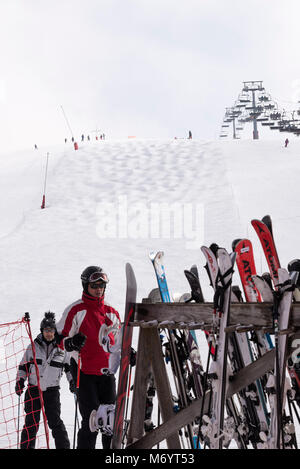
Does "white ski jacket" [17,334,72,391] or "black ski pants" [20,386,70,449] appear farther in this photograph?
"white ski jacket" [17,334,72,391]

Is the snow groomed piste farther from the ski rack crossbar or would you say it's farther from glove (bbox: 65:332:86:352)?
glove (bbox: 65:332:86:352)

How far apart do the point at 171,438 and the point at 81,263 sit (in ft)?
45.9

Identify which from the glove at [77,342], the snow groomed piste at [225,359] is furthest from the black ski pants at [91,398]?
the snow groomed piste at [225,359]

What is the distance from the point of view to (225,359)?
4.06m

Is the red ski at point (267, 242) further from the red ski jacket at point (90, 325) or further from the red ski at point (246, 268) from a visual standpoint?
the red ski jacket at point (90, 325)

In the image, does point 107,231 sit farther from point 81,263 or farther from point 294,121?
point 294,121

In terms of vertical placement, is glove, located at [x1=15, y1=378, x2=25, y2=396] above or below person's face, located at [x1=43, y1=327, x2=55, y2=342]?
below

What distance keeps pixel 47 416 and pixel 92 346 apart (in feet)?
4.49

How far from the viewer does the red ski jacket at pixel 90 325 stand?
562 cm

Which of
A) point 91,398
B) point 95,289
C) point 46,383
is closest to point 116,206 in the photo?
point 46,383

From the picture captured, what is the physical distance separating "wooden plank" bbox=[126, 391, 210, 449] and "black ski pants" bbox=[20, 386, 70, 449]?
205 centimetres

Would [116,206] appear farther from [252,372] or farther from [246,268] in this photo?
[252,372]

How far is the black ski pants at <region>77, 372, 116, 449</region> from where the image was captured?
5.44m

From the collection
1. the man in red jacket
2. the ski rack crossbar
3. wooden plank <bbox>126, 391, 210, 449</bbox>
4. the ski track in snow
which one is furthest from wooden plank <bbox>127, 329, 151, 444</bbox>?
the ski track in snow
